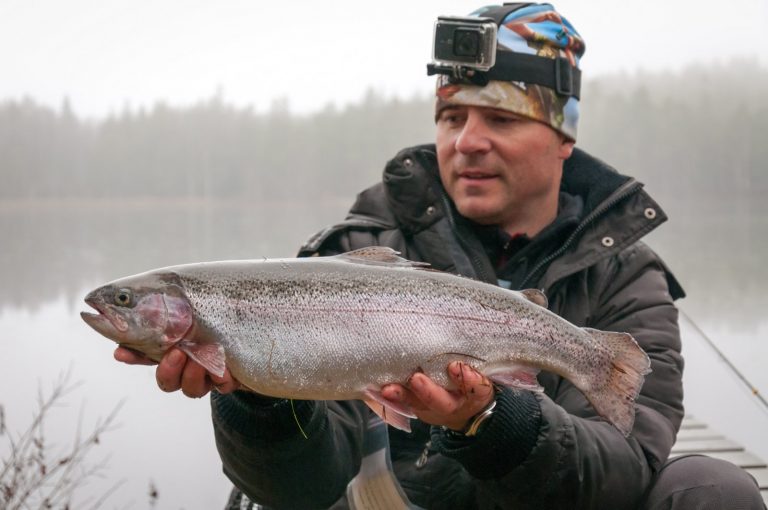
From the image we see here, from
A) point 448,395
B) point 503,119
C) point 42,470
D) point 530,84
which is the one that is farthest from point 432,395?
point 42,470

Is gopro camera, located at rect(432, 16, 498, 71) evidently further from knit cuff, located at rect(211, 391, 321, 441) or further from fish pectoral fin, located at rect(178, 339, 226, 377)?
fish pectoral fin, located at rect(178, 339, 226, 377)

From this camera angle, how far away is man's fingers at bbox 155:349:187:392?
88.1 inches

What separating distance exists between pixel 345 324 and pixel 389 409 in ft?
0.94

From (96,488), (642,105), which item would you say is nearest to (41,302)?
(96,488)

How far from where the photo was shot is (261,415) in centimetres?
261

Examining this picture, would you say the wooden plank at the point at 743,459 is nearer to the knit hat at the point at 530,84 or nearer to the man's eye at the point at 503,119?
the knit hat at the point at 530,84

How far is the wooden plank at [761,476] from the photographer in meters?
4.39

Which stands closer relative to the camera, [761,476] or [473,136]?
[473,136]

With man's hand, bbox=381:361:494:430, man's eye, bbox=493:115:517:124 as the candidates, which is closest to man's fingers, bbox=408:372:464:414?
man's hand, bbox=381:361:494:430

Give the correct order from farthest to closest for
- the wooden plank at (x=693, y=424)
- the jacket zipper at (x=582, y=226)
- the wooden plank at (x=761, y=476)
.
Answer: the wooden plank at (x=693, y=424) → the wooden plank at (x=761, y=476) → the jacket zipper at (x=582, y=226)

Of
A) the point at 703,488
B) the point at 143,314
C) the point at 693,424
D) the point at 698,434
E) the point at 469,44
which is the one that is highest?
the point at 469,44

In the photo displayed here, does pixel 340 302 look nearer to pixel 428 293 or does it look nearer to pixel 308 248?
pixel 428 293

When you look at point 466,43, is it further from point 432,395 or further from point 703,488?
point 703,488

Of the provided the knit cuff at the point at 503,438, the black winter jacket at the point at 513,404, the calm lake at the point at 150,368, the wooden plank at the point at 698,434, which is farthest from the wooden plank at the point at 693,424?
the knit cuff at the point at 503,438
